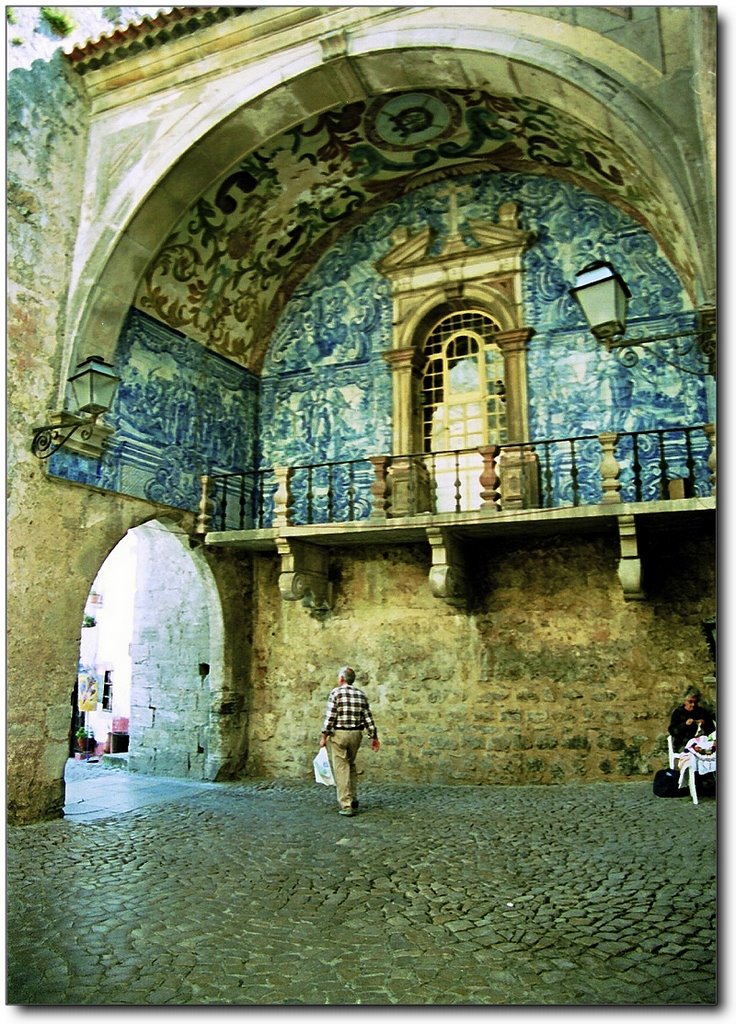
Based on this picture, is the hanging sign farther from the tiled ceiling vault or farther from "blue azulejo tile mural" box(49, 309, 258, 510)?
the tiled ceiling vault

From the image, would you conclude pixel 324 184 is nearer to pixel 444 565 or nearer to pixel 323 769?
pixel 444 565

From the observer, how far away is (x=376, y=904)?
434cm

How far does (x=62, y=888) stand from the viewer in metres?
4.80

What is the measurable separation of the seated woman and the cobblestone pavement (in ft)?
1.91

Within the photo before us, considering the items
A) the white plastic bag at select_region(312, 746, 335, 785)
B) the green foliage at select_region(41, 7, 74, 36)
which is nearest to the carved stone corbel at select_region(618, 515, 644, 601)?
the white plastic bag at select_region(312, 746, 335, 785)

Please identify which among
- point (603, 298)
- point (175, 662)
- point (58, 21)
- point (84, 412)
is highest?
point (58, 21)

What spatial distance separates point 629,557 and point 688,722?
1.42 m

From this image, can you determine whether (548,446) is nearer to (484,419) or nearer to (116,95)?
(484,419)

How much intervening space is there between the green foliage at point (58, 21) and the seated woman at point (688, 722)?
7018mm

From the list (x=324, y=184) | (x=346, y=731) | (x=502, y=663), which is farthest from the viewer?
(x=324, y=184)

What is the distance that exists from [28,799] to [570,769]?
4.70 meters

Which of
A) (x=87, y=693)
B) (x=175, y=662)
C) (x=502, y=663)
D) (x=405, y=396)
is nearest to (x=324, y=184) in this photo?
(x=405, y=396)

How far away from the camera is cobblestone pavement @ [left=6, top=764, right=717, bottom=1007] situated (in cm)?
325

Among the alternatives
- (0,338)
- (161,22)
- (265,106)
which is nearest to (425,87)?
(265,106)
